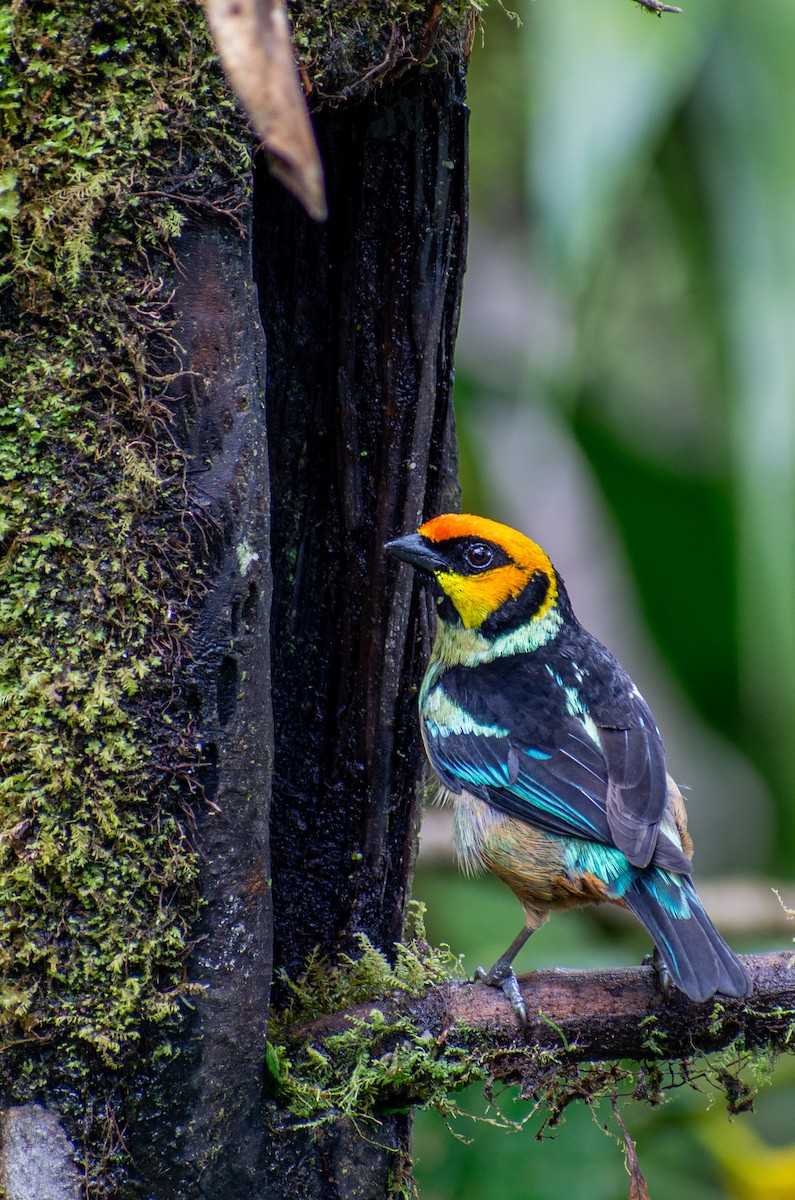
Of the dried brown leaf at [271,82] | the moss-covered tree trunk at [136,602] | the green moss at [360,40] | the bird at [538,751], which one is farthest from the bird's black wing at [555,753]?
the dried brown leaf at [271,82]

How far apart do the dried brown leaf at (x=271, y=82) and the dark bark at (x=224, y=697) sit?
1061 mm

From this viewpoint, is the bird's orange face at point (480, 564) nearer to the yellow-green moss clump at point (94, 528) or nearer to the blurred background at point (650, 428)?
the blurred background at point (650, 428)

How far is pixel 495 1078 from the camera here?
8.16ft

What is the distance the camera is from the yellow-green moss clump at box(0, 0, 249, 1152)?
6.77 feet

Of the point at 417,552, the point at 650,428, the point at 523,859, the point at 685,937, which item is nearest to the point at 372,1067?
the point at 685,937

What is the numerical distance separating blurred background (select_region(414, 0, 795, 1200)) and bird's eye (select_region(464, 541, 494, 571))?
85 cm

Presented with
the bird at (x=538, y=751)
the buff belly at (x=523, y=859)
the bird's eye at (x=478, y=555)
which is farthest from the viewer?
the bird's eye at (x=478, y=555)

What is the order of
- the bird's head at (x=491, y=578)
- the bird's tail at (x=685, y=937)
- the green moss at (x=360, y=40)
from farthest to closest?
the bird's head at (x=491, y=578), the bird's tail at (x=685, y=937), the green moss at (x=360, y=40)

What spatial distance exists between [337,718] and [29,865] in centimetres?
94

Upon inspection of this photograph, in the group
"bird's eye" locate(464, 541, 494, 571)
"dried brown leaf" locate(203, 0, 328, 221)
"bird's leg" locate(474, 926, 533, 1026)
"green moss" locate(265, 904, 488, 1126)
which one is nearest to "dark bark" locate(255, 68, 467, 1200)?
"green moss" locate(265, 904, 488, 1126)

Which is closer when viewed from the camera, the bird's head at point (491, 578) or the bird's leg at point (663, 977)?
the bird's leg at point (663, 977)

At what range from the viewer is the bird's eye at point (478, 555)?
348 cm

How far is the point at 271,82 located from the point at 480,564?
2590 mm

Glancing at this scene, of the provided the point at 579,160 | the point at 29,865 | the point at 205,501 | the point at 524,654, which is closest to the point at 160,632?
the point at 205,501
